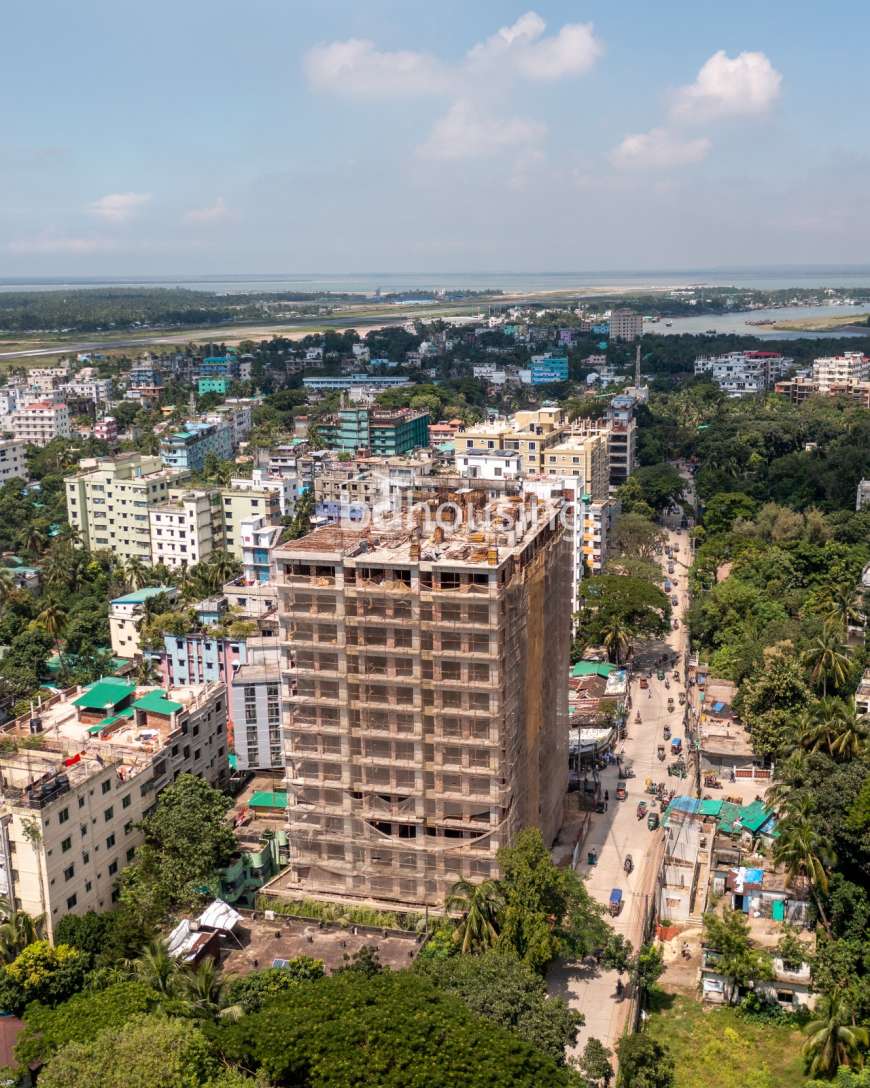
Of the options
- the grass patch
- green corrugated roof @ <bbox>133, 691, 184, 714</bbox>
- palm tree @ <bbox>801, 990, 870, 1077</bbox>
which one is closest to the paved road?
the grass patch

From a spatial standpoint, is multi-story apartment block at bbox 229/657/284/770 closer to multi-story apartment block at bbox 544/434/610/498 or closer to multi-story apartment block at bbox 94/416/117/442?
multi-story apartment block at bbox 544/434/610/498

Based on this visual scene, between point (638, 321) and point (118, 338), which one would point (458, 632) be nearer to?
point (638, 321)

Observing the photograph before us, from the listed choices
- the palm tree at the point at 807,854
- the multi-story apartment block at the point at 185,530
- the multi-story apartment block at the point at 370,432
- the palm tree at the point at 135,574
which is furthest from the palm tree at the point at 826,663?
the multi-story apartment block at the point at 370,432

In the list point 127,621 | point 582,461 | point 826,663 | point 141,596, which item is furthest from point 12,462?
point 826,663

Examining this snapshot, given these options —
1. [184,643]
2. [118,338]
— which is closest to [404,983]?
[184,643]

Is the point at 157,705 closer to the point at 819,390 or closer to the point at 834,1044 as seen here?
the point at 834,1044

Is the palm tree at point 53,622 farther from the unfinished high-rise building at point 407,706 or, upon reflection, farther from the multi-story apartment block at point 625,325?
the multi-story apartment block at point 625,325
